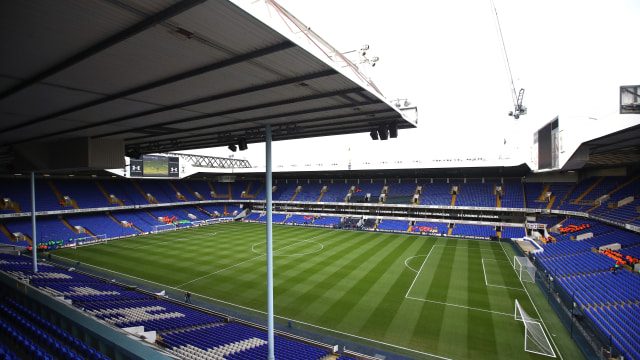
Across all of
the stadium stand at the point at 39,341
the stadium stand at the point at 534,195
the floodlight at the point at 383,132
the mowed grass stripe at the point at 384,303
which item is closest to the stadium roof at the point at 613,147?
the floodlight at the point at 383,132

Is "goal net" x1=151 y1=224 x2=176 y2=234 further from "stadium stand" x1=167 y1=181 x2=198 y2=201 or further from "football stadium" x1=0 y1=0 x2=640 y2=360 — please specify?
"stadium stand" x1=167 y1=181 x2=198 y2=201

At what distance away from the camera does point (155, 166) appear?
3500 cm

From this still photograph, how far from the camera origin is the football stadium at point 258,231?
406 centimetres

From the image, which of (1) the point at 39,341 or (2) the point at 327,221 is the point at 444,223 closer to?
(2) the point at 327,221

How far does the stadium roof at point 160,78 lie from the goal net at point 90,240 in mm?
22323

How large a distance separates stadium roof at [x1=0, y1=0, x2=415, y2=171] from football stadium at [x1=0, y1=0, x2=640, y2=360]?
Answer: 4cm

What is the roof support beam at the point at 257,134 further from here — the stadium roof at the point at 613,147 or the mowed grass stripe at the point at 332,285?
the stadium roof at the point at 613,147

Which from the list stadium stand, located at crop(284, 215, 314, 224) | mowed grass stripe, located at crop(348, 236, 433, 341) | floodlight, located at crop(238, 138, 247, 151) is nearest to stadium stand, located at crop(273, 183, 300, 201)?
stadium stand, located at crop(284, 215, 314, 224)

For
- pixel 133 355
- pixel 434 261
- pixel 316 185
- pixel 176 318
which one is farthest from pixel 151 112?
pixel 316 185

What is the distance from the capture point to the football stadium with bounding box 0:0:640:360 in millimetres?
4059

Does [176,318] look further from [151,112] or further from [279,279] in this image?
[151,112]

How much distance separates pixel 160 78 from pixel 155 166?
1365 inches

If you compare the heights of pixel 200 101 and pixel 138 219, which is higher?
pixel 200 101

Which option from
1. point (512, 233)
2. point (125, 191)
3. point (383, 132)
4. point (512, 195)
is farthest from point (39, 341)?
point (512, 195)
